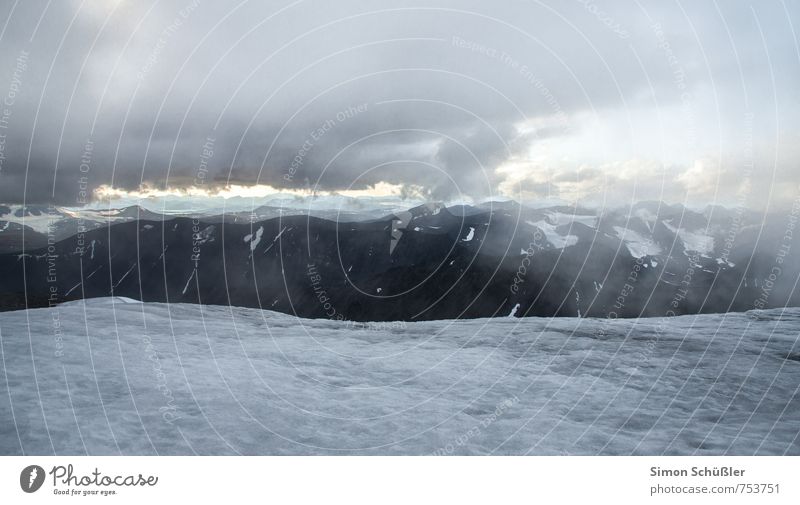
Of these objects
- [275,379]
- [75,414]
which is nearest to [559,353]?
[275,379]

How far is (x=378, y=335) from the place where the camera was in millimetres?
11812

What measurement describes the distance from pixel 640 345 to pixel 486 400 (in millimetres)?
5380

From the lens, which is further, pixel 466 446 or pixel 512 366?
→ pixel 512 366

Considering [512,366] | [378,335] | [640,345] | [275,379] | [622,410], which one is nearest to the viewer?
[622,410]

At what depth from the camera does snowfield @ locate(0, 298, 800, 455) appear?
6594mm

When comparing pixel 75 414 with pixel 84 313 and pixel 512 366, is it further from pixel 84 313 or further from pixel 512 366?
pixel 512 366

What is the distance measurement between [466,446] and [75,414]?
18.7 feet

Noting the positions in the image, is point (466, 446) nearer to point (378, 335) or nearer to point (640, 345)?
point (378, 335)

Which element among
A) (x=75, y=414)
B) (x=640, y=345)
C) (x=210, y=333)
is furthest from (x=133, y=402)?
(x=640, y=345)

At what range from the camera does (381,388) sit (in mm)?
8273

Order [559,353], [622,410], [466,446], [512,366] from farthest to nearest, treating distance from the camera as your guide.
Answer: [559,353] < [512,366] < [622,410] < [466,446]

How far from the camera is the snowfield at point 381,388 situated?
6594 millimetres

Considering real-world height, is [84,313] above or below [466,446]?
above

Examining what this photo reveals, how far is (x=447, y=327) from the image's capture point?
1278 centimetres
